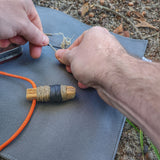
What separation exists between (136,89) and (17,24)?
555 mm

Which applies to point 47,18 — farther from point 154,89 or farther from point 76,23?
point 154,89

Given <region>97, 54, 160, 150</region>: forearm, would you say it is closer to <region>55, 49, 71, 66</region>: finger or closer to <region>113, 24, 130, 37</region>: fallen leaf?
<region>55, 49, 71, 66</region>: finger

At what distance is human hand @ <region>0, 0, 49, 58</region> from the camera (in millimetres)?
758

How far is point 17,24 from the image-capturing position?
0.77 m

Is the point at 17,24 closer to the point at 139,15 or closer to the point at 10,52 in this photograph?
the point at 10,52

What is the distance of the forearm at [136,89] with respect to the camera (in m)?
0.54

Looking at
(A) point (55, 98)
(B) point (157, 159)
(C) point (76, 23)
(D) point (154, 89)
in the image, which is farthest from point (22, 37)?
(B) point (157, 159)

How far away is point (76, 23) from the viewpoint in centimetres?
122

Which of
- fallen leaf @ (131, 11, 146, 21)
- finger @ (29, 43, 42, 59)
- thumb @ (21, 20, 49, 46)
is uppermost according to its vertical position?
thumb @ (21, 20, 49, 46)

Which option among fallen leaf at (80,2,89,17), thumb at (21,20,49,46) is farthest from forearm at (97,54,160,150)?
fallen leaf at (80,2,89,17)

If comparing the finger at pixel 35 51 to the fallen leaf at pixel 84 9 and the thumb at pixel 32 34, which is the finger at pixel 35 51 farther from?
the fallen leaf at pixel 84 9

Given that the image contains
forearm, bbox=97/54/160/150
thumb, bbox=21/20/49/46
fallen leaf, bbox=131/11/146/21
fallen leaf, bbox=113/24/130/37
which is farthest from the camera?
fallen leaf, bbox=131/11/146/21

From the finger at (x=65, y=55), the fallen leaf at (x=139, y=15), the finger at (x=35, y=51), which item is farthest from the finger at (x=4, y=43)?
the fallen leaf at (x=139, y=15)

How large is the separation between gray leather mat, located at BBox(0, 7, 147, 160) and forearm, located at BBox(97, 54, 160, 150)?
0.20 metres
